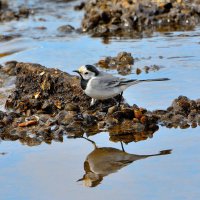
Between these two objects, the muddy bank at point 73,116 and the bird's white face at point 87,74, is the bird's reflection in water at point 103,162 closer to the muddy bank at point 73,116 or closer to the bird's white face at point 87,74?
the muddy bank at point 73,116

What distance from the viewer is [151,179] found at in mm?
6648

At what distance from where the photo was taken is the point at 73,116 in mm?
8680

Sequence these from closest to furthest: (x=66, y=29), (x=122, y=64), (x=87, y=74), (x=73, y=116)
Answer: (x=73, y=116) → (x=87, y=74) → (x=122, y=64) → (x=66, y=29)

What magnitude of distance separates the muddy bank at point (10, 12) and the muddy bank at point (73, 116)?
8656 mm

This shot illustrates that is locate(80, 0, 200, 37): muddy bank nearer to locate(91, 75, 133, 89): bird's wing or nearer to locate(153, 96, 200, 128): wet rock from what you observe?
locate(91, 75, 133, 89): bird's wing

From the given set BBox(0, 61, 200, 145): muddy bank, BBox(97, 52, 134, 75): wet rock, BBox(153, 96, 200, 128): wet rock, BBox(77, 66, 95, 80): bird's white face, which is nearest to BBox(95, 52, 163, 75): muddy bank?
BBox(97, 52, 134, 75): wet rock

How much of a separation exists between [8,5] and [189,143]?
1362cm

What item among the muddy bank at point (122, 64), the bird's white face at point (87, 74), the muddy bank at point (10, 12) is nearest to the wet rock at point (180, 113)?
the bird's white face at point (87, 74)

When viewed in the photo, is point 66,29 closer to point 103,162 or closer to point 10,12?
point 10,12

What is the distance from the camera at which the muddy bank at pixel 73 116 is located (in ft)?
27.6

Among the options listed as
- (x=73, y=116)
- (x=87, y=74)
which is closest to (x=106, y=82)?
(x=87, y=74)

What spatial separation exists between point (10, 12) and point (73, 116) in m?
10.4

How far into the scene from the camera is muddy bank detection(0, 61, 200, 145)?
8.40 m

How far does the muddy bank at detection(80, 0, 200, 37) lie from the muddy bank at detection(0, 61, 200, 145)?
5.36 metres
